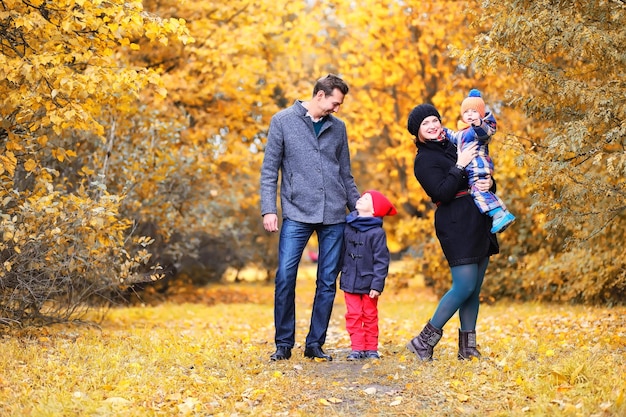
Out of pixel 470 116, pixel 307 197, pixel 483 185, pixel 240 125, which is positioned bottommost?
pixel 307 197

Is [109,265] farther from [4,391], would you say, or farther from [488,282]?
[488,282]

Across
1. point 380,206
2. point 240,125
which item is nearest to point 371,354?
point 380,206

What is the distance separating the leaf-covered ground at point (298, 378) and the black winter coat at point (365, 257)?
1.99 feet

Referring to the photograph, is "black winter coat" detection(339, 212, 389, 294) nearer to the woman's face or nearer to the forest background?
the woman's face

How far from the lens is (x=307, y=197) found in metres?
5.88

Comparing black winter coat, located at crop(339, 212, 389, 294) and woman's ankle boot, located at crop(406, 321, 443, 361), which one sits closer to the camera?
woman's ankle boot, located at crop(406, 321, 443, 361)

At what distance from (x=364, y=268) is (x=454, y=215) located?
2.83 ft

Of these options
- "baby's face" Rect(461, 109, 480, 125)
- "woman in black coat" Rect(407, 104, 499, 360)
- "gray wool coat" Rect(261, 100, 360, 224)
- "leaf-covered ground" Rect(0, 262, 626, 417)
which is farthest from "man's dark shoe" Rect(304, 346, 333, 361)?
"baby's face" Rect(461, 109, 480, 125)

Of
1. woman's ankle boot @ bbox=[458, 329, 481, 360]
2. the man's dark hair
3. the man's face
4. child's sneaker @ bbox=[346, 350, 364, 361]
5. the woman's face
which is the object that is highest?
the man's dark hair

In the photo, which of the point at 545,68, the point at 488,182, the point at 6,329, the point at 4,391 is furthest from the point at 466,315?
the point at 6,329

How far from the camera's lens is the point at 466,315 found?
5.72 meters

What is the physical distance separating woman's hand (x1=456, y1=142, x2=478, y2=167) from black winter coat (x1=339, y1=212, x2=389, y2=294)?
0.88m

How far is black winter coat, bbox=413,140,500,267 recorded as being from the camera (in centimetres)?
546

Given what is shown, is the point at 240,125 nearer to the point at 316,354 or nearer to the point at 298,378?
the point at 316,354
